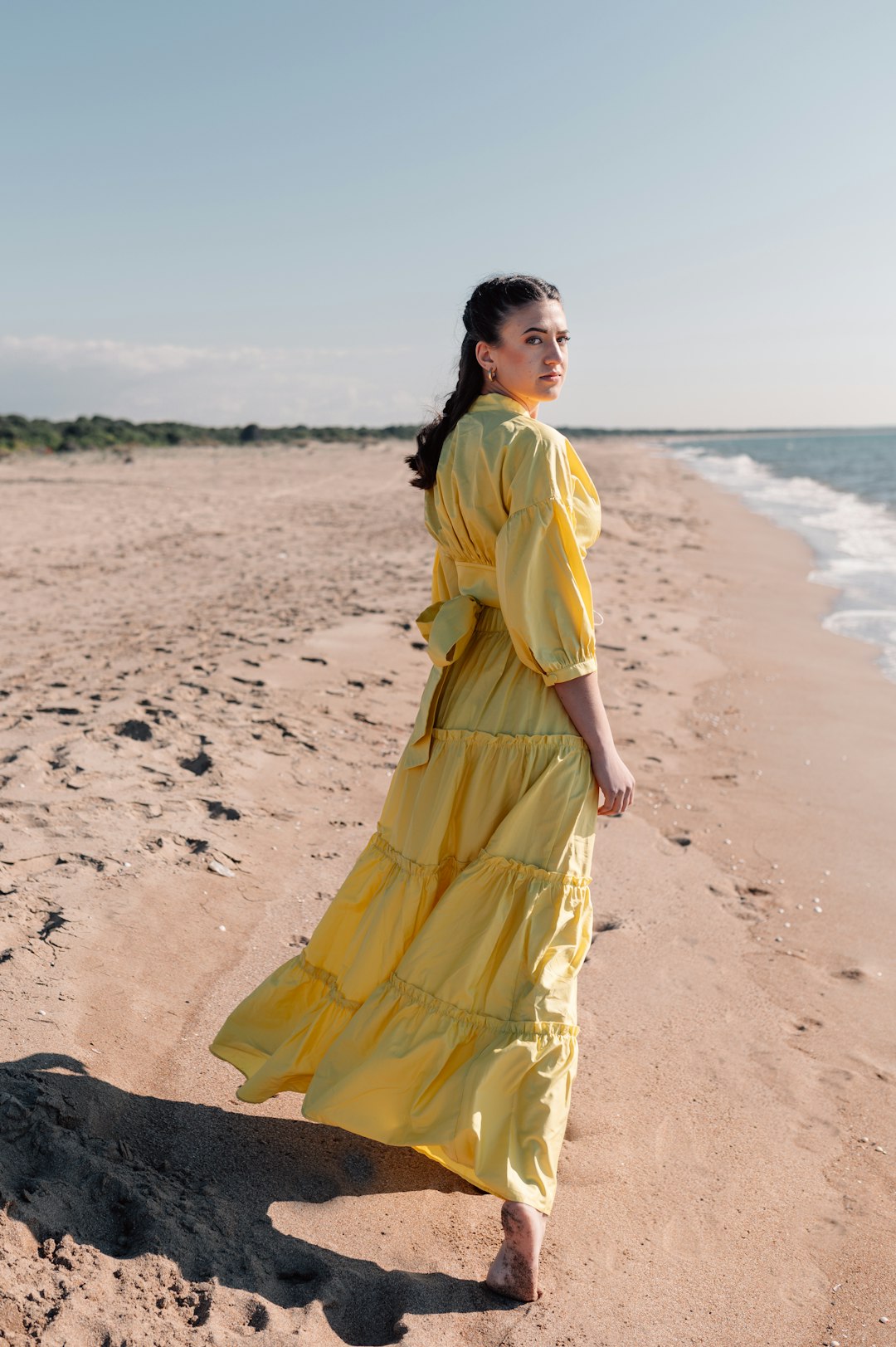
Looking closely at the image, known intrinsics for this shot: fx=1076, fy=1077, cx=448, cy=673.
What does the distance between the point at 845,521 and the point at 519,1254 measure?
727 inches

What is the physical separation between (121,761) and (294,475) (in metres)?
18.4

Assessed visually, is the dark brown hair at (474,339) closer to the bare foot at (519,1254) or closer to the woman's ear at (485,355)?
the woman's ear at (485,355)

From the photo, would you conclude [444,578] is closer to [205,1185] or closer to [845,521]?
[205,1185]

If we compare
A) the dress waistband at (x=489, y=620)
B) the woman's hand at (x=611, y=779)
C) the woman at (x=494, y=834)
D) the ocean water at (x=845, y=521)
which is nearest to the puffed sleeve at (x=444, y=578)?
the woman at (x=494, y=834)

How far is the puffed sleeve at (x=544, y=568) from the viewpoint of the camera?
2.00m

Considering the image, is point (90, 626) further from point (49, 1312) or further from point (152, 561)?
point (49, 1312)

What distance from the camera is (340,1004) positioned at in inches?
90.1

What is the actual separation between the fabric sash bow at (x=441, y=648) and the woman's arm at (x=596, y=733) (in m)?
0.23

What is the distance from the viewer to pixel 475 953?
2.04 metres

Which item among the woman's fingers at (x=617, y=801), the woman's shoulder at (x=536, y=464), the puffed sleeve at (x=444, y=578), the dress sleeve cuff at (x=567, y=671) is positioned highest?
the woman's shoulder at (x=536, y=464)

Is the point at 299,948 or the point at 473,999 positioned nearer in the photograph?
the point at 473,999

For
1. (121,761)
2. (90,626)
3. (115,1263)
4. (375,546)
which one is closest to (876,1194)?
(115,1263)

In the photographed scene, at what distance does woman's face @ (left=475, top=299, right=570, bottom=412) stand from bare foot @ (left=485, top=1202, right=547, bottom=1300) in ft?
5.04

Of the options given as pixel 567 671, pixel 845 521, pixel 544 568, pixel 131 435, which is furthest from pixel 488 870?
pixel 131 435
